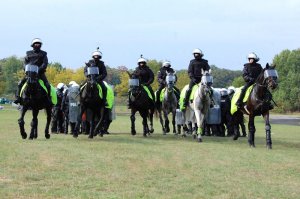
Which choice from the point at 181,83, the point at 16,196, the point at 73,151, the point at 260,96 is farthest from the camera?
the point at 181,83

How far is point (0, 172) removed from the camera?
1099 cm

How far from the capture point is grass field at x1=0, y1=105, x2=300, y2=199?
933 cm

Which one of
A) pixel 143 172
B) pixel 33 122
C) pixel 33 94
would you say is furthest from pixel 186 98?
pixel 143 172

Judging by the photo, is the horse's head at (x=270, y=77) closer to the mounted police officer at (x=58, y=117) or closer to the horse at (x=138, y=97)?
the horse at (x=138, y=97)

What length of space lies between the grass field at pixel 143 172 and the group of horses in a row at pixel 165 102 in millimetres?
2222

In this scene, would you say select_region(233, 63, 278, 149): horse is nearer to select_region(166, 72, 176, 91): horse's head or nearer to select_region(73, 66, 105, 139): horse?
select_region(166, 72, 176, 91): horse's head

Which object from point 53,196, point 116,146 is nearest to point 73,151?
point 116,146

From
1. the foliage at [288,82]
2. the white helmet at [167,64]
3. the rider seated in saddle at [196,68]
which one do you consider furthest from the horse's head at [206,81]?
the foliage at [288,82]

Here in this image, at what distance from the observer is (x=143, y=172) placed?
38.0 feet

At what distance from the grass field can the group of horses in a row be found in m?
2.22

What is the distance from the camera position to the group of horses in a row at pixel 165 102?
18.3 meters

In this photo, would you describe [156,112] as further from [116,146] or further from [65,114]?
[116,146]

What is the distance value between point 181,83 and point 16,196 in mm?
96074

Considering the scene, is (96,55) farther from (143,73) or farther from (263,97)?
(263,97)
